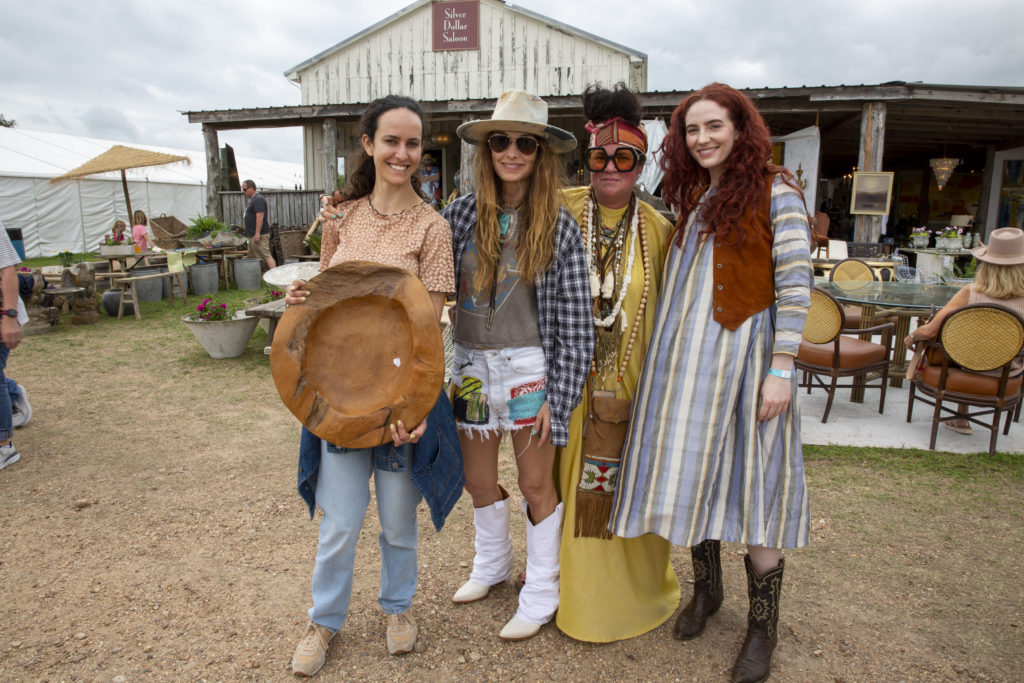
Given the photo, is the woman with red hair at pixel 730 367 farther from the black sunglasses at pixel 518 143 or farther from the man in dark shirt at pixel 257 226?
the man in dark shirt at pixel 257 226

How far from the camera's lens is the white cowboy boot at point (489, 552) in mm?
2414

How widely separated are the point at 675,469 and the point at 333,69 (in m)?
13.4

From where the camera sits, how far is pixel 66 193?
59.5 feet

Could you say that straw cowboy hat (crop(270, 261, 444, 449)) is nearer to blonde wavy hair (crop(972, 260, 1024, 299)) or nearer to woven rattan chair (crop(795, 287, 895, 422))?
woven rattan chair (crop(795, 287, 895, 422))

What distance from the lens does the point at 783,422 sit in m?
1.94

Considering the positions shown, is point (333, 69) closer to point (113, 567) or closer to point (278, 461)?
point (278, 461)

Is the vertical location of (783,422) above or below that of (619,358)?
below

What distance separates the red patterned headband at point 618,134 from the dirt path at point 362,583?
5.73ft

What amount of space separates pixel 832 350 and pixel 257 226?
33.0ft

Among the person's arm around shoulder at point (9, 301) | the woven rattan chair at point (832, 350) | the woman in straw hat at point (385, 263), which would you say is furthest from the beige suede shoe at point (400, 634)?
the woven rattan chair at point (832, 350)

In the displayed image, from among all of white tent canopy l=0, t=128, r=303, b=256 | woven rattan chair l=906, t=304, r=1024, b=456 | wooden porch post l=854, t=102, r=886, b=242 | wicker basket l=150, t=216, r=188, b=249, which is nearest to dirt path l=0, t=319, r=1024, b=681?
woven rattan chair l=906, t=304, r=1024, b=456

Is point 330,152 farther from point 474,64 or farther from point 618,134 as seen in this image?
point 618,134

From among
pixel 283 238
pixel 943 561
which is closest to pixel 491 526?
pixel 943 561

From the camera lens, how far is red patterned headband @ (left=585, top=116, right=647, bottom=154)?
211cm
